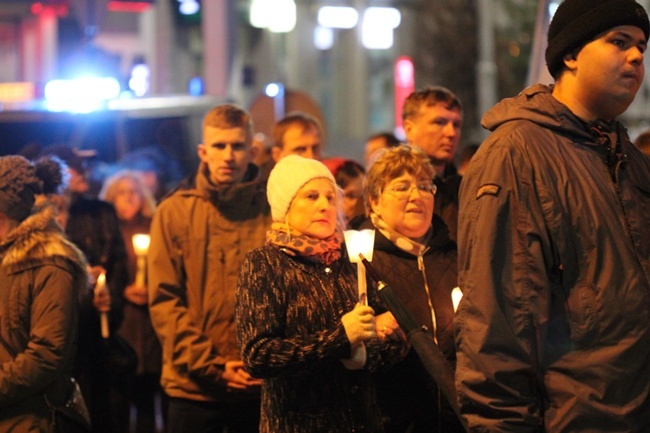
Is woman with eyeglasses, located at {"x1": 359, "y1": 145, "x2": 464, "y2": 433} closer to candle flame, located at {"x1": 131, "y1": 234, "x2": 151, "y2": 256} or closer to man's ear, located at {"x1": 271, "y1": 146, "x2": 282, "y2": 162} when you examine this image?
man's ear, located at {"x1": 271, "y1": 146, "x2": 282, "y2": 162}

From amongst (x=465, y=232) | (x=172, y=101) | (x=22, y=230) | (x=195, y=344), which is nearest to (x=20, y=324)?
(x=22, y=230)

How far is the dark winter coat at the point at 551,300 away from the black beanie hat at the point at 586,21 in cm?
34

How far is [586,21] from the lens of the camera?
3947 millimetres

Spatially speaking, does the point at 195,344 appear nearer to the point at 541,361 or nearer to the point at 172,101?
the point at 541,361

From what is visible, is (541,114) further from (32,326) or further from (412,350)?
(32,326)

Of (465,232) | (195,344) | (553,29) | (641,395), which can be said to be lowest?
(195,344)

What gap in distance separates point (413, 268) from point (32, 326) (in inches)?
70.1

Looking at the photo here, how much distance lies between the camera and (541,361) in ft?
12.4

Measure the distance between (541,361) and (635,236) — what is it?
0.49 m

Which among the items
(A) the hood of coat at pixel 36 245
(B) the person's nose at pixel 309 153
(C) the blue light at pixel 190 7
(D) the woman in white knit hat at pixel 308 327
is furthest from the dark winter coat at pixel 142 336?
(C) the blue light at pixel 190 7

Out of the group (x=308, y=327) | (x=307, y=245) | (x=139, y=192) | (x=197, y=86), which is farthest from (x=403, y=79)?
(x=308, y=327)

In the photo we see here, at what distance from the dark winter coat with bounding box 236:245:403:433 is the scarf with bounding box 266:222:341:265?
34 mm

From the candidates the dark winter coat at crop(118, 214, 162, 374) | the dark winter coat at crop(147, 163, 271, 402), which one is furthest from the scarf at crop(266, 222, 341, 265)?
the dark winter coat at crop(118, 214, 162, 374)

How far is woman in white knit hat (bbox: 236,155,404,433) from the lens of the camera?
4.88 meters
